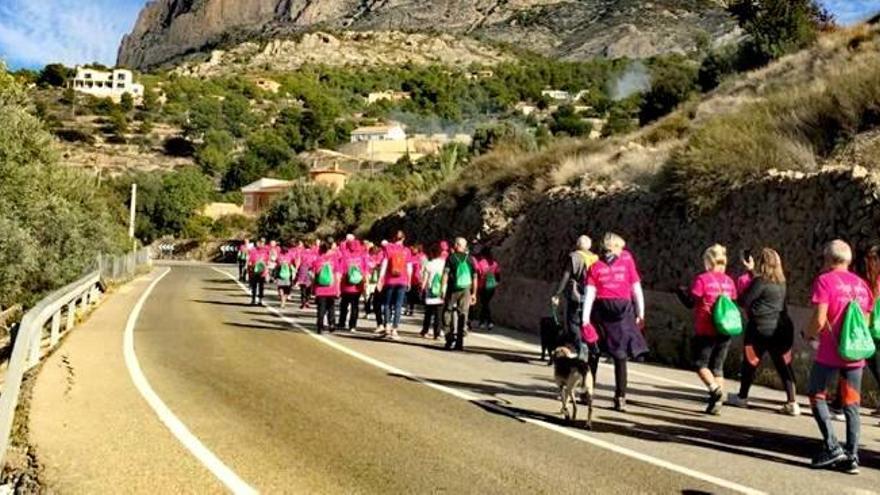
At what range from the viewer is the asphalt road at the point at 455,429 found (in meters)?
6.68

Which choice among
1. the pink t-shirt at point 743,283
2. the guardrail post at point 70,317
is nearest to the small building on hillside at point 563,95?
the guardrail post at point 70,317

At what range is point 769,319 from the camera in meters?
9.83

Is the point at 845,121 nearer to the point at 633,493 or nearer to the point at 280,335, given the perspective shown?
the point at 280,335

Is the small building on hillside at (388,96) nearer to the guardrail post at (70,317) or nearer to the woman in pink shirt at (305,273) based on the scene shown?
the woman in pink shirt at (305,273)

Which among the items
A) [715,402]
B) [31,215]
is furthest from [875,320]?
[31,215]

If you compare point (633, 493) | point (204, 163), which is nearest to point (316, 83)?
point (204, 163)

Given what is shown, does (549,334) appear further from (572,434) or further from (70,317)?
(70,317)

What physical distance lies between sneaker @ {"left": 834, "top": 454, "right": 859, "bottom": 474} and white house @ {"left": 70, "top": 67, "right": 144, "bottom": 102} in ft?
538

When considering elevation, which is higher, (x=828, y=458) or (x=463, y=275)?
(x=463, y=275)

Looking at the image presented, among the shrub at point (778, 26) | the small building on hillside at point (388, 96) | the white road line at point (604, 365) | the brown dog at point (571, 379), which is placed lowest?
the white road line at point (604, 365)

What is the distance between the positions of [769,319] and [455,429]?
12.6 ft

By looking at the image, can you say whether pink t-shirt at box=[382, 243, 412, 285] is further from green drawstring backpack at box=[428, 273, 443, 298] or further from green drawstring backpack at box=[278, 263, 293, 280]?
green drawstring backpack at box=[278, 263, 293, 280]

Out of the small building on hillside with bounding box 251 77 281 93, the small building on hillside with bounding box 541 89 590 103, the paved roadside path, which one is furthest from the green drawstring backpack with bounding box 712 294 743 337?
the small building on hillside with bounding box 251 77 281 93

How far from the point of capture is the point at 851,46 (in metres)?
29.0
